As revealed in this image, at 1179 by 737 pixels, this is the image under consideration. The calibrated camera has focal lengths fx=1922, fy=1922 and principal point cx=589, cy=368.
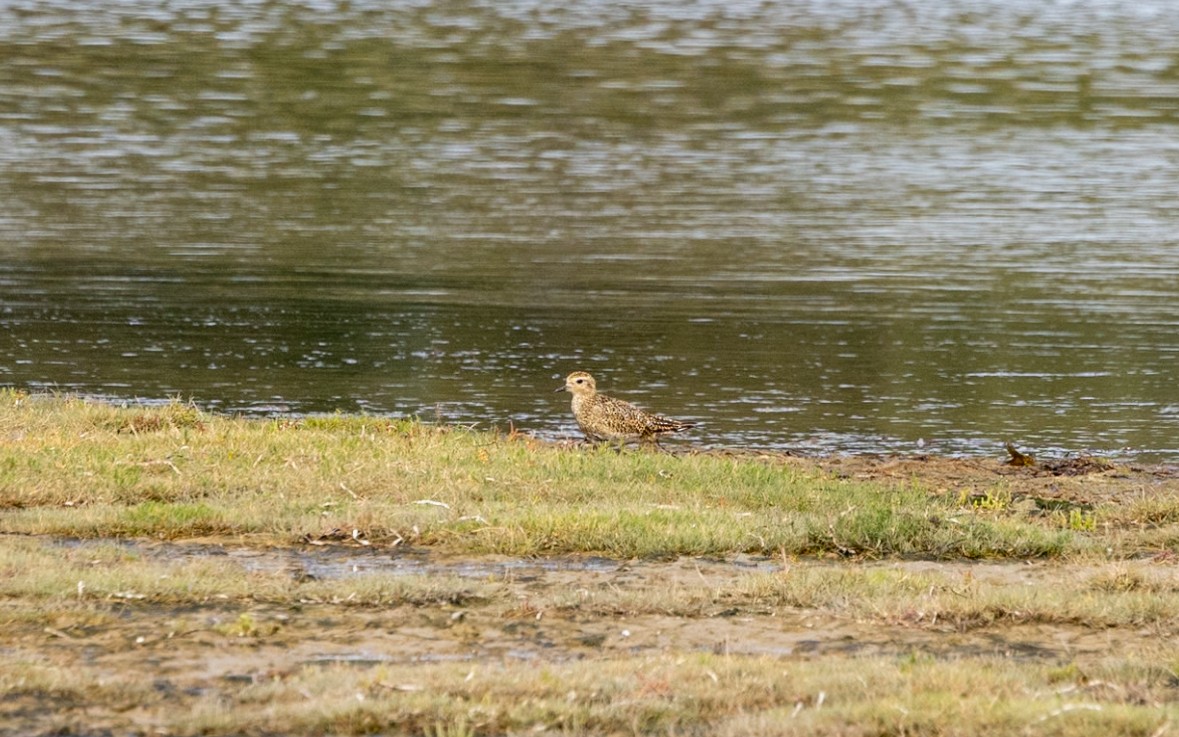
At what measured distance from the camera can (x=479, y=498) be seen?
12.0 metres

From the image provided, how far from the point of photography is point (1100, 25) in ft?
210

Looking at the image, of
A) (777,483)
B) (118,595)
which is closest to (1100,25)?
(777,483)

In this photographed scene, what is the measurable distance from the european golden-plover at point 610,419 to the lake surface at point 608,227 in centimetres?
127

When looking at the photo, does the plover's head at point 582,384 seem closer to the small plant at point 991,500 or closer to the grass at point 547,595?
the grass at point 547,595

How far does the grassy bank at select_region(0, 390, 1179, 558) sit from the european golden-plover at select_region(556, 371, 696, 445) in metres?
1.19

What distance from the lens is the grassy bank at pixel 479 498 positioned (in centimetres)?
1098

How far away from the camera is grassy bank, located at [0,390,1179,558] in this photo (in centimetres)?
1098

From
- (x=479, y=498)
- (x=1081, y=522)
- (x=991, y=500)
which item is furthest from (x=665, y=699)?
(x=991, y=500)

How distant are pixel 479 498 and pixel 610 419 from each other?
3745 mm

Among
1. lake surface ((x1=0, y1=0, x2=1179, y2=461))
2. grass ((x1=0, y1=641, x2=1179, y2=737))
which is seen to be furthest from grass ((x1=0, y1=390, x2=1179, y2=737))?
lake surface ((x1=0, y1=0, x2=1179, y2=461))

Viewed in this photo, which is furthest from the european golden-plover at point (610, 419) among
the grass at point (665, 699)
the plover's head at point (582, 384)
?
the grass at point (665, 699)

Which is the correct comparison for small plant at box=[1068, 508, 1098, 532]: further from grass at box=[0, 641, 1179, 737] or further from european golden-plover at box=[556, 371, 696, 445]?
european golden-plover at box=[556, 371, 696, 445]

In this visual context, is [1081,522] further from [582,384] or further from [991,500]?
[582,384]

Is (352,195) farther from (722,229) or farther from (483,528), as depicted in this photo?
(483,528)
